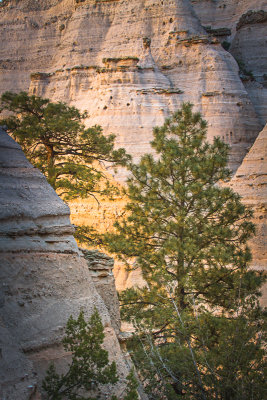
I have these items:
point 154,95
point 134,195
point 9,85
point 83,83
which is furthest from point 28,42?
point 134,195

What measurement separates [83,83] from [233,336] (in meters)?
25.2

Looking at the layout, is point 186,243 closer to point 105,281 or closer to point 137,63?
point 105,281

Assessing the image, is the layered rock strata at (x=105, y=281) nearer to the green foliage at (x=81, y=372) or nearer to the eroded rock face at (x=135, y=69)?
the green foliage at (x=81, y=372)

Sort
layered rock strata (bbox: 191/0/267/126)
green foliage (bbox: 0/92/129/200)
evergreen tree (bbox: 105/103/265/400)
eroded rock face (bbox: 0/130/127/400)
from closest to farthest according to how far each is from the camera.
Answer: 1. eroded rock face (bbox: 0/130/127/400)
2. evergreen tree (bbox: 105/103/265/400)
3. green foliage (bbox: 0/92/129/200)
4. layered rock strata (bbox: 191/0/267/126)

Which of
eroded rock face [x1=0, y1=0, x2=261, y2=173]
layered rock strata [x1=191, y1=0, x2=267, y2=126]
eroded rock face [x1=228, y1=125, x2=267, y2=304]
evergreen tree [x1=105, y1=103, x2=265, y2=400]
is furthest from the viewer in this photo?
layered rock strata [x1=191, y1=0, x2=267, y2=126]

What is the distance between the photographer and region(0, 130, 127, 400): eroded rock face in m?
4.19

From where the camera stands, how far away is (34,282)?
5.00 m

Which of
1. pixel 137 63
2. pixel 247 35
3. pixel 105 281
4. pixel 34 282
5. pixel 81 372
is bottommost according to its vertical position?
pixel 105 281

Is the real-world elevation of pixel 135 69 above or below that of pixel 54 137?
above

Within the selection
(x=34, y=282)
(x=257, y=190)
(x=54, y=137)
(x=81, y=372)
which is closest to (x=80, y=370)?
(x=81, y=372)

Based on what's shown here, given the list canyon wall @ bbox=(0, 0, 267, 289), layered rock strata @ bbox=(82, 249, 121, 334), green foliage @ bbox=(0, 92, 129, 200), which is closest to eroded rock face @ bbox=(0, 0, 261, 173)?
canyon wall @ bbox=(0, 0, 267, 289)

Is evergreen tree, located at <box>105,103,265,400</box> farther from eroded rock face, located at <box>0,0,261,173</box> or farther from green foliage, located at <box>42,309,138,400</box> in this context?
eroded rock face, located at <box>0,0,261,173</box>

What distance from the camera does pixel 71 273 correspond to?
5.46 metres

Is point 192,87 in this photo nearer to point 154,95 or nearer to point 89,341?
point 154,95
